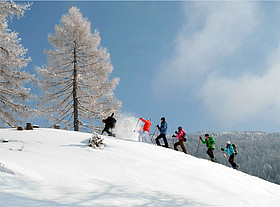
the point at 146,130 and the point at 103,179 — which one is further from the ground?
the point at 146,130

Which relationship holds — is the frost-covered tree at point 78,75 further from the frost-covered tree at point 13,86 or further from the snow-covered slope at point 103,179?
the snow-covered slope at point 103,179

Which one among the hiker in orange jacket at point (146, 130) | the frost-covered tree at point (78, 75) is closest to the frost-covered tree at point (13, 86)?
the frost-covered tree at point (78, 75)

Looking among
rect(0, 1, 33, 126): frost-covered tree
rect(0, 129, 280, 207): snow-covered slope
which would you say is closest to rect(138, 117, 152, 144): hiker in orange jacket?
rect(0, 129, 280, 207): snow-covered slope

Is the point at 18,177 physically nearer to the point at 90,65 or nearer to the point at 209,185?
the point at 209,185

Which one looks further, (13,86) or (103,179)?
(13,86)

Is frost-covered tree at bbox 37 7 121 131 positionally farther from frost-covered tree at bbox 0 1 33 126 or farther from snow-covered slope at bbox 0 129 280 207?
snow-covered slope at bbox 0 129 280 207

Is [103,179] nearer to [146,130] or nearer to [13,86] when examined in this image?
[146,130]

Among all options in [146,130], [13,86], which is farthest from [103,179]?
[13,86]

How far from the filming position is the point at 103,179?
4918 millimetres

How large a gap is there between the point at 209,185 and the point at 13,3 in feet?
35.3

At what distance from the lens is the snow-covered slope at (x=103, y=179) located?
3783 millimetres

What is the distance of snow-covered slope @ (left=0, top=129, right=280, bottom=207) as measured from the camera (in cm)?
378

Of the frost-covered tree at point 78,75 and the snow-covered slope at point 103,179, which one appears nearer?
the snow-covered slope at point 103,179

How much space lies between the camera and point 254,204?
5.29 meters
